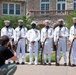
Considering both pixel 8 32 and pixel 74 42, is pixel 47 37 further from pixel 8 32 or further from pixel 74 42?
pixel 8 32

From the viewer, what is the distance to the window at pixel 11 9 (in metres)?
44.4

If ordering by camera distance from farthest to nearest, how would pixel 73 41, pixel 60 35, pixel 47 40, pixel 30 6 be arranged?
pixel 30 6 → pixel 47 40 → pixel 60 35 → pixel 73 41

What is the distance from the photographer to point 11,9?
44.6 m

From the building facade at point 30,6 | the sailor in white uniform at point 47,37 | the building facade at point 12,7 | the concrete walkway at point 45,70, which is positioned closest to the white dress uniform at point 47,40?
the sailor in white uniform at point 47,37

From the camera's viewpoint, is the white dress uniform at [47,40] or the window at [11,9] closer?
the white dress uniform at [47,40]

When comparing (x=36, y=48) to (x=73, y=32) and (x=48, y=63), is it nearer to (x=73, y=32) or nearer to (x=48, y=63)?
(x=48, y=63)

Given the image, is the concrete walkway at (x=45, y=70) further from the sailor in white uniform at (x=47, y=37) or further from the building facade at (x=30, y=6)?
the building facade at (x=30, y=6)

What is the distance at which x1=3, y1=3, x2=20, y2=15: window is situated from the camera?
44406 mm

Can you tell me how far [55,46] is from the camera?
15.4 metres

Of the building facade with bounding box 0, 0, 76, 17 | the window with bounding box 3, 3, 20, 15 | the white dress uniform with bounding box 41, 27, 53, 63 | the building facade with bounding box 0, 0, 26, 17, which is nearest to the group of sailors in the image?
the white dress uniform with bounding box 41, 27, 53, 63

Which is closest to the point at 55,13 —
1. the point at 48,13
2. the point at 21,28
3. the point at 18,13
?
the point at 48,13

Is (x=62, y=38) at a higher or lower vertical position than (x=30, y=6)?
lower

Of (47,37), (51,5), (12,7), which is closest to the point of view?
(47,37)

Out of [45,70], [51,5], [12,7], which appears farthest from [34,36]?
[12,7]
